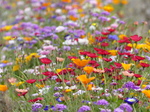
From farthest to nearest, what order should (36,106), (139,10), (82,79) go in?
(139,10), (36,106), (82,79)

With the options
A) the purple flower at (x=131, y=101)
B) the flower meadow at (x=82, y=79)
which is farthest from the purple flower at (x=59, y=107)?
the purple flower at (x=131, y=101)

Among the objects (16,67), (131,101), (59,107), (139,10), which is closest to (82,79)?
(59,107)

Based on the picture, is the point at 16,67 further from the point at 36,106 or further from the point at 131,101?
the point at 131,101

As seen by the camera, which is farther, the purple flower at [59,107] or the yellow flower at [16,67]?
the yellow flower at [16,67]

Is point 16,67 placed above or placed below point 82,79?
below

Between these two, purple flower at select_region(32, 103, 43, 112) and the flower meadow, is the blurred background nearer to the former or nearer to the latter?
the flower meadow

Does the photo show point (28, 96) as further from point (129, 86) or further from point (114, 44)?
point (114, 44)

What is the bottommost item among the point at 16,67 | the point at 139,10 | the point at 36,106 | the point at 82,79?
the point at 139,10

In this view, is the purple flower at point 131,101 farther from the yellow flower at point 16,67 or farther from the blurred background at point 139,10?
the blurred background at point 139,10

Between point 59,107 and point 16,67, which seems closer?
point 59,107

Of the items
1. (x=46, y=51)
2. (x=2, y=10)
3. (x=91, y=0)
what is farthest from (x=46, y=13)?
(x=46, y=51)

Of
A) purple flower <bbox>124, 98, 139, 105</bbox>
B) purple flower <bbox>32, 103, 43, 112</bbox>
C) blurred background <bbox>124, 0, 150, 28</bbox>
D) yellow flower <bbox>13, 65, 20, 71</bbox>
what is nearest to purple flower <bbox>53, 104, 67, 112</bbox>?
purple flower <bbox>32, 103, 43, 112</bbox>

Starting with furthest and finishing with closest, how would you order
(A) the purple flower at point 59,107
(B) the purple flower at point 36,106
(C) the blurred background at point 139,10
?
(C) the blurred background at point 139,10
(B) the purple flower at point 36,106
(A) the purple flower at point 59,107

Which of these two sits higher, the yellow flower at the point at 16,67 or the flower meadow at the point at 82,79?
the flower meadow at the point at 82,79
